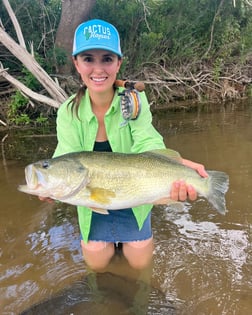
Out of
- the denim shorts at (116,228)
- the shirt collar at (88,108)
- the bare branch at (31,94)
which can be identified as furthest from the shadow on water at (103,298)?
the bare branch at (31,94)

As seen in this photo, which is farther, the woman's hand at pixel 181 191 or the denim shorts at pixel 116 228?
the denim shorts at pixel 116 228

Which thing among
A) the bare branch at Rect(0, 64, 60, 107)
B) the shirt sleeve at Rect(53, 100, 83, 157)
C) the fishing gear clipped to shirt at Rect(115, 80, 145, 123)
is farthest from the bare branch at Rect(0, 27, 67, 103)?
the fishing gear clipped to shirt at Rect(115, 80, 145, 123)

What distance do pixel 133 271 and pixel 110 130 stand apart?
1.31 metres

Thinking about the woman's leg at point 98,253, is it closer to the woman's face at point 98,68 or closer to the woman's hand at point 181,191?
the woman's hand at point 181,191

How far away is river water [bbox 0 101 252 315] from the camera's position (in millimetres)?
2977

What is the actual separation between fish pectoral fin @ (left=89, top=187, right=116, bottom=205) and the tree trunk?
7.78 metres

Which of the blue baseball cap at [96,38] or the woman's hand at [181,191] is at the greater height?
the blue baseball cap at [96,38]

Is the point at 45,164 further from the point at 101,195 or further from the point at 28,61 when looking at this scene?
the point at 28,61

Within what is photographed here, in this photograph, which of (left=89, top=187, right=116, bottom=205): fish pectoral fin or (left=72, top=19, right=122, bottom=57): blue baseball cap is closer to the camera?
(left=89, top=187, right=116, bottom=205): fish pectoral fin

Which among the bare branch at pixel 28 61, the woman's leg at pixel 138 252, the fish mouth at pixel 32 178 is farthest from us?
the bare branch at pixel 28 61

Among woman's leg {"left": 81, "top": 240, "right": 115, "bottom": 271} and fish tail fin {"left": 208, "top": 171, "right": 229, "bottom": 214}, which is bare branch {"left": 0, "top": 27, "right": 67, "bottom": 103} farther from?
fish tail fin {"left": 208, "top": 171, "right": 229, "bottom": 214}

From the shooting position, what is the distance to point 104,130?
2.84 metres

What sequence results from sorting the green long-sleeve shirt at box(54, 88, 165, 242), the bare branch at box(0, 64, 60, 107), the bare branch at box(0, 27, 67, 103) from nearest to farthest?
the green long-sleeve shirt at box(54, 88, 165, 242)
the bare branch at box(0, 27, 67, 103)
the bare branch at box(0, 64, 60, 107)

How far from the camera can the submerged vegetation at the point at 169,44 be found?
32.3 feet
